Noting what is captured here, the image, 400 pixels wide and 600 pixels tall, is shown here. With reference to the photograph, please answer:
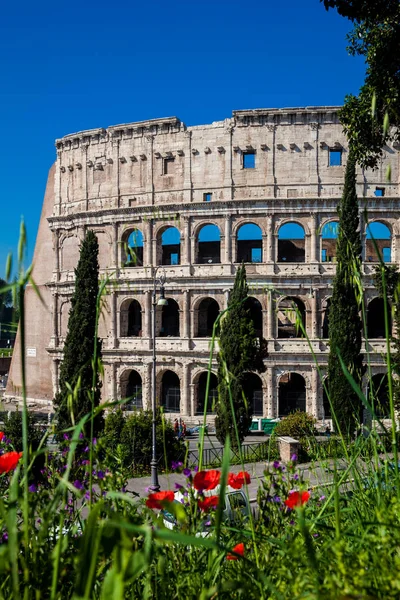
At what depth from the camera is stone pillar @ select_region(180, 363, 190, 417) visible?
25.3 m

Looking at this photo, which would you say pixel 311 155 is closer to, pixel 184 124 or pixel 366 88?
pixel 184 124

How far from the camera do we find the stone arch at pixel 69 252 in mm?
29234

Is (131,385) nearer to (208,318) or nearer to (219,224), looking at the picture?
(208,318)

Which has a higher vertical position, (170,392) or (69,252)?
(69,252)

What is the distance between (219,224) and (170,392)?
28.3 ft

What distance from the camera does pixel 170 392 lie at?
26797 millimetres

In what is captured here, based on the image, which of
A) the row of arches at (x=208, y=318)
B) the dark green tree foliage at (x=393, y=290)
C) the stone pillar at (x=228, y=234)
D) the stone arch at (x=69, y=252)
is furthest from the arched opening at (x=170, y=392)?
the dark green tree foliage at (x=393, y=290)

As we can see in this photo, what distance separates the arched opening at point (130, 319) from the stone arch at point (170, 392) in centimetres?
285

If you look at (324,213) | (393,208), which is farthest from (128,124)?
(393,208)

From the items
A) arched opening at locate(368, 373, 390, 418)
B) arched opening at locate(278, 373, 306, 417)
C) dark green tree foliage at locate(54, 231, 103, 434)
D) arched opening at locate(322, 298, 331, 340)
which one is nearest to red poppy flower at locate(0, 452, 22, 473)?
arched opening at locate(368, 373, 390, 418)

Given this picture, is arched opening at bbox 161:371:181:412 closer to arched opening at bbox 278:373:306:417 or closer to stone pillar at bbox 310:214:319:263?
→ arched opening at bbox 278:373:306:417

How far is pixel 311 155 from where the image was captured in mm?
25375

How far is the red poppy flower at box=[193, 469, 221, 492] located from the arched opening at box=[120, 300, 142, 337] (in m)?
24.5

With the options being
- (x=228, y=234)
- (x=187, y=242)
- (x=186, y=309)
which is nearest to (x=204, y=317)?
(x=186, y=309)
